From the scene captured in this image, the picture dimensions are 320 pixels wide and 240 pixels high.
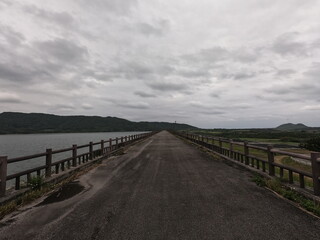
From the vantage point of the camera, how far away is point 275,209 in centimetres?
508

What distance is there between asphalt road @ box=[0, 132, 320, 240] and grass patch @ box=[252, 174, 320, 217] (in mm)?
324

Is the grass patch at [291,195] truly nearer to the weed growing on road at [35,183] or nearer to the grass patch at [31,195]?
the grass patch at [31,195]

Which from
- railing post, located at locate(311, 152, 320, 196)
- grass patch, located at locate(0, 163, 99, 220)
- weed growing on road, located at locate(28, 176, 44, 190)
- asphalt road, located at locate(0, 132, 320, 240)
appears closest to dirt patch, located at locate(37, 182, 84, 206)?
asphalt road, located at locate(0, 132, 320, 240)

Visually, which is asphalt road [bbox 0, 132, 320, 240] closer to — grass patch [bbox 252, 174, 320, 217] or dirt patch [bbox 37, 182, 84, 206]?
dirt patch [bbox 37, 182, 84, 206]

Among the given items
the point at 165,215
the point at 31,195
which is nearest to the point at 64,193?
the point at 31,195

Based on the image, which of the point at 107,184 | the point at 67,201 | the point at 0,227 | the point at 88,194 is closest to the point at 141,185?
the point at 107,184

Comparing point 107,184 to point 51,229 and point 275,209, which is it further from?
point 275,209

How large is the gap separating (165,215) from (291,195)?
12.5 ft

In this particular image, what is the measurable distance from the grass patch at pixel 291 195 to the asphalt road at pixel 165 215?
32 cm

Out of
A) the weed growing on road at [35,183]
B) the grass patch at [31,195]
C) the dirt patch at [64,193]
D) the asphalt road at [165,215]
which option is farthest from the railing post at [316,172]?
the weed growing on road at [35,183]

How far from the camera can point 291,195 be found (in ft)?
19.5

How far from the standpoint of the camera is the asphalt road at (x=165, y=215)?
13.0 ft

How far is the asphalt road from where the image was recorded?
13.0 feet

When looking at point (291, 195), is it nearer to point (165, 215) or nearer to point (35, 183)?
point (165, 215)
